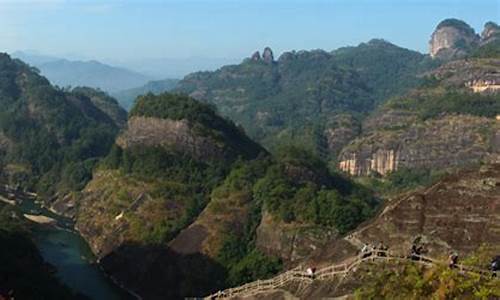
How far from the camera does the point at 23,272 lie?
36.9 metres

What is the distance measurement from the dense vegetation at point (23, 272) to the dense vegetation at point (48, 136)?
119 feet

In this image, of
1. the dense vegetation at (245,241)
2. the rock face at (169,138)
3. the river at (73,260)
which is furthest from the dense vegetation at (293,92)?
the dense vegetation at (245,241)

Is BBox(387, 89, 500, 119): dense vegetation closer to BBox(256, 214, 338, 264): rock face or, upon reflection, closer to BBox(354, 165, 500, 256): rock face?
BBox(256, 214, 338, 264): rock face

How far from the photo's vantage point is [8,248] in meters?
41.2

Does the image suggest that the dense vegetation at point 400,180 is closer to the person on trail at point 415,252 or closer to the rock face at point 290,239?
the rock face at point 290,239

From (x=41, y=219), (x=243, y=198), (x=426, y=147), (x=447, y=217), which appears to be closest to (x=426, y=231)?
(x=447, y=217)

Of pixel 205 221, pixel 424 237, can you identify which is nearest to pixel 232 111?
pixel 205 221

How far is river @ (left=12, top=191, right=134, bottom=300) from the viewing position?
165 feet

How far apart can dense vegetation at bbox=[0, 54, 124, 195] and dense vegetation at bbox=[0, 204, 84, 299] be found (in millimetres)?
36376

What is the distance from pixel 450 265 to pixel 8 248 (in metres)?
31.0

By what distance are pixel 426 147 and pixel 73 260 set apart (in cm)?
4914

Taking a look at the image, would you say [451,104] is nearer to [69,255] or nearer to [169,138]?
[169,138]

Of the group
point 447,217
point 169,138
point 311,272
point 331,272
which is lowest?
point 311,272

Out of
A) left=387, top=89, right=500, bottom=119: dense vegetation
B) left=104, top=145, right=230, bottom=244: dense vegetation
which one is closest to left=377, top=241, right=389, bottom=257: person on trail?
left=104, top=145, right=230, bottom=244: dense vegetation
